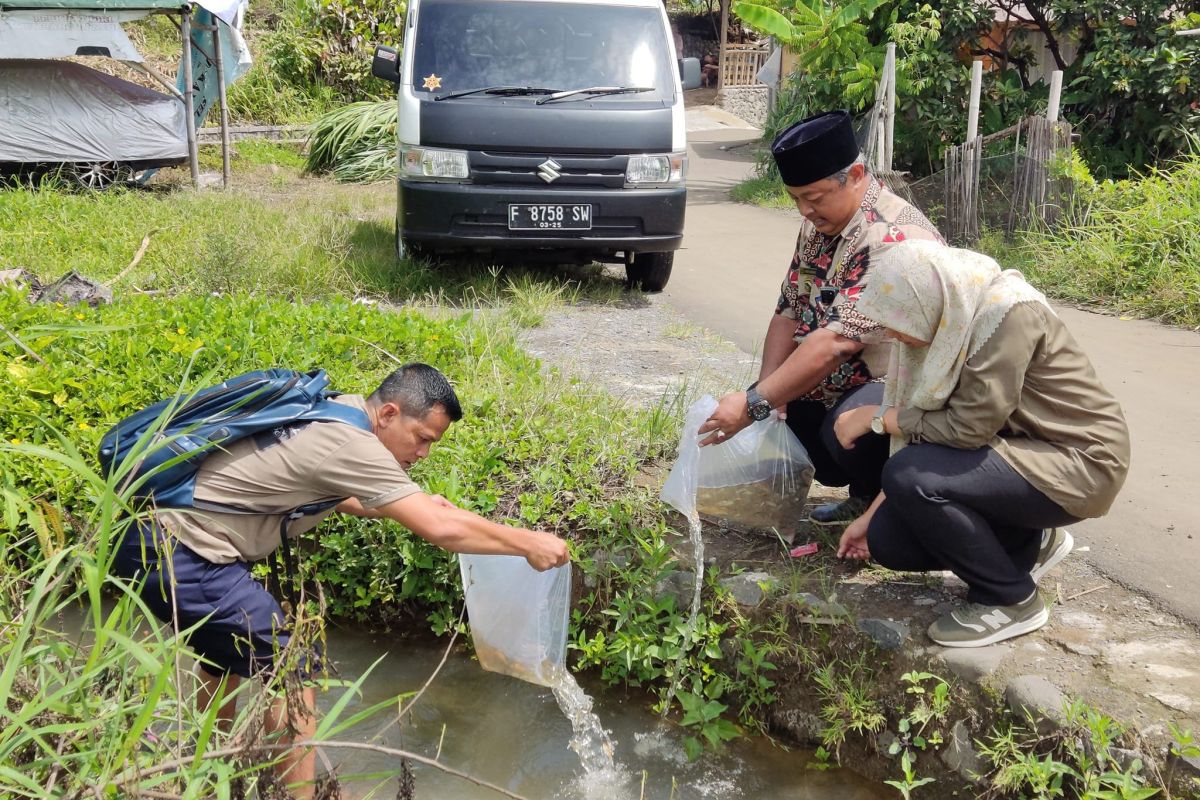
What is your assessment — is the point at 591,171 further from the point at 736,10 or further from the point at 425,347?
the point at 736,10

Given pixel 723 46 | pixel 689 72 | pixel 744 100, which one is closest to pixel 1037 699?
pixel 689 72

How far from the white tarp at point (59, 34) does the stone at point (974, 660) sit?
10709 millimetres

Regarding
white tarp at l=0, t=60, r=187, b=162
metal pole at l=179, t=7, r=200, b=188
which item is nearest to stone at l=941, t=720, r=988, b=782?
metal pole at l=179, t=7, r=200, b=188

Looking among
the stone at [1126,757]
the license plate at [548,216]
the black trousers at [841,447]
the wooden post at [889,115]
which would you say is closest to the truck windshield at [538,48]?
A: the license plate at [548,216]

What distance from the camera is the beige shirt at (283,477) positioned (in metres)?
2.75

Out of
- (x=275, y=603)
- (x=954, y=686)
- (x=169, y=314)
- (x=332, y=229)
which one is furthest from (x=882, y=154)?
(x=275, y=603)

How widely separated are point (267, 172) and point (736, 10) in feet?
21.1

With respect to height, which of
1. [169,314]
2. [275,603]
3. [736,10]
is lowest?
[275,603]

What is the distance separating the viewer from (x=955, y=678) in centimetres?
317

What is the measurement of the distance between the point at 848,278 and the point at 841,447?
59 centimetres

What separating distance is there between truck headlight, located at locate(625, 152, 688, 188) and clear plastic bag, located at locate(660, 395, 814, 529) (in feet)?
11.7

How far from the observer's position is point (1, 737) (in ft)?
6.60

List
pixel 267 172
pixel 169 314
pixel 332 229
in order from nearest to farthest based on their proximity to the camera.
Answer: pixel 169 314
pixel 332 229
pixel 267 172

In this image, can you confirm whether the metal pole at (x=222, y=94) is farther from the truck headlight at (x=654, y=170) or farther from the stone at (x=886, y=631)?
the stone at (x=886, y=631)
